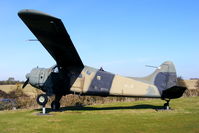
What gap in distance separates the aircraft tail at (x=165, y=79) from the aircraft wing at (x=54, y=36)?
13.5ft

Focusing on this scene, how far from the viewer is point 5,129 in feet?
27.1

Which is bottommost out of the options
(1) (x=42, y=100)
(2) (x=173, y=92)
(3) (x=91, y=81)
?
(1) (x=42, y=100)

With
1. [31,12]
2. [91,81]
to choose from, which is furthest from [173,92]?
[31,12]

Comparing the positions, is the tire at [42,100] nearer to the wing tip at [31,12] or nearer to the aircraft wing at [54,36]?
the aircraft wing at [54,36]

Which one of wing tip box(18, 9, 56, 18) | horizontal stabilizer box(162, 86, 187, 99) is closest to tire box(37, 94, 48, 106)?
wing tip box(18, 9, 56, 18)

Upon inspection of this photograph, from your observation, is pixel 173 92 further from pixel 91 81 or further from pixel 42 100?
pixel 42 100

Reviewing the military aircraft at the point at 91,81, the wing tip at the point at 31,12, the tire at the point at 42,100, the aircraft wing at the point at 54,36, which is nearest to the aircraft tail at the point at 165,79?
the military aircraft at the point at 91,81

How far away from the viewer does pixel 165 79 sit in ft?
43.5

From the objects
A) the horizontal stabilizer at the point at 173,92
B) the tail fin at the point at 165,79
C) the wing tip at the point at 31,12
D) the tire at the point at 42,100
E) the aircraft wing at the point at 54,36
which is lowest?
the tire at the point at 42,100

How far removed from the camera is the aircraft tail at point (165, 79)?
42.0ft

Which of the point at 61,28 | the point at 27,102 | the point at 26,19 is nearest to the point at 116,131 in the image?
the point at 61,28

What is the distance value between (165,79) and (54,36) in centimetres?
639

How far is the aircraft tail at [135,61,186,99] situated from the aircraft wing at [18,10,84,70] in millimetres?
4102

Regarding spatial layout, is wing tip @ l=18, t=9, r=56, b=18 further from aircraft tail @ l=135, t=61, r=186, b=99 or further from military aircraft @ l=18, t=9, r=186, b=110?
aircraft tail @ l=135, t=61, r=186, b=99
